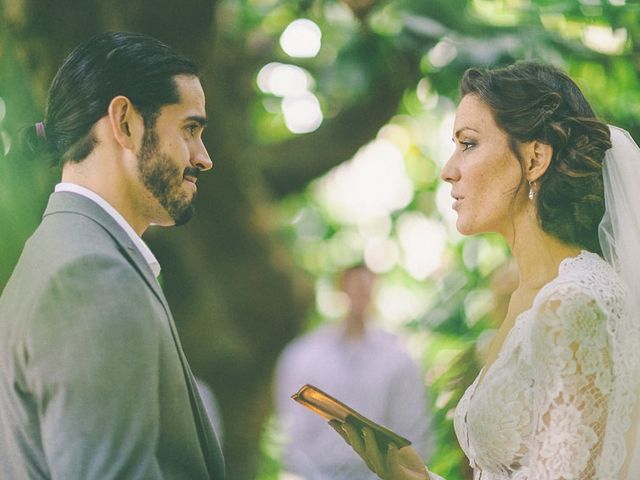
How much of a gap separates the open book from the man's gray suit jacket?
230mm

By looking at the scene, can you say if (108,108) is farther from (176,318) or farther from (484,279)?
(484,279)

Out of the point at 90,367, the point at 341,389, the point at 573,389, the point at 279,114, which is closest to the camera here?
the point at 90,367

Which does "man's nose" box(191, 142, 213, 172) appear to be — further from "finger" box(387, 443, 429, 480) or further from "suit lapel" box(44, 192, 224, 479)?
"finger" box(387, 443, 429, 480)

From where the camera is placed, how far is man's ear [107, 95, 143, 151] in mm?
2305

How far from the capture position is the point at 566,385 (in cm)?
217

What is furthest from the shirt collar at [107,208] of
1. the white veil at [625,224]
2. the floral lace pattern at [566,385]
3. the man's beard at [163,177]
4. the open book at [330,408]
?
the white veil at [625,224]

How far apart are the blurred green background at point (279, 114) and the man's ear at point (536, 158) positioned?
0.92m

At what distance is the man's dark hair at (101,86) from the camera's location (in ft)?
7.51

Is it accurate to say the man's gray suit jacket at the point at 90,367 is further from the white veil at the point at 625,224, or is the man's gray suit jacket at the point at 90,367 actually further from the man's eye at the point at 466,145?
the white veil at the point at 625,224

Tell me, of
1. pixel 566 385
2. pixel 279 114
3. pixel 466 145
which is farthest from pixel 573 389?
pixel 279 114

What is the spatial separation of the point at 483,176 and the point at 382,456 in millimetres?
673

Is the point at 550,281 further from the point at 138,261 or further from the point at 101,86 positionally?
the point at 101,86

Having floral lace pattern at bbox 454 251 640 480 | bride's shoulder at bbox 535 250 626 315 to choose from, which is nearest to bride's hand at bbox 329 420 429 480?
floral lace pattern at bbox 454 251 640 480

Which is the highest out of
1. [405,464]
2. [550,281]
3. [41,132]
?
[41,132]
